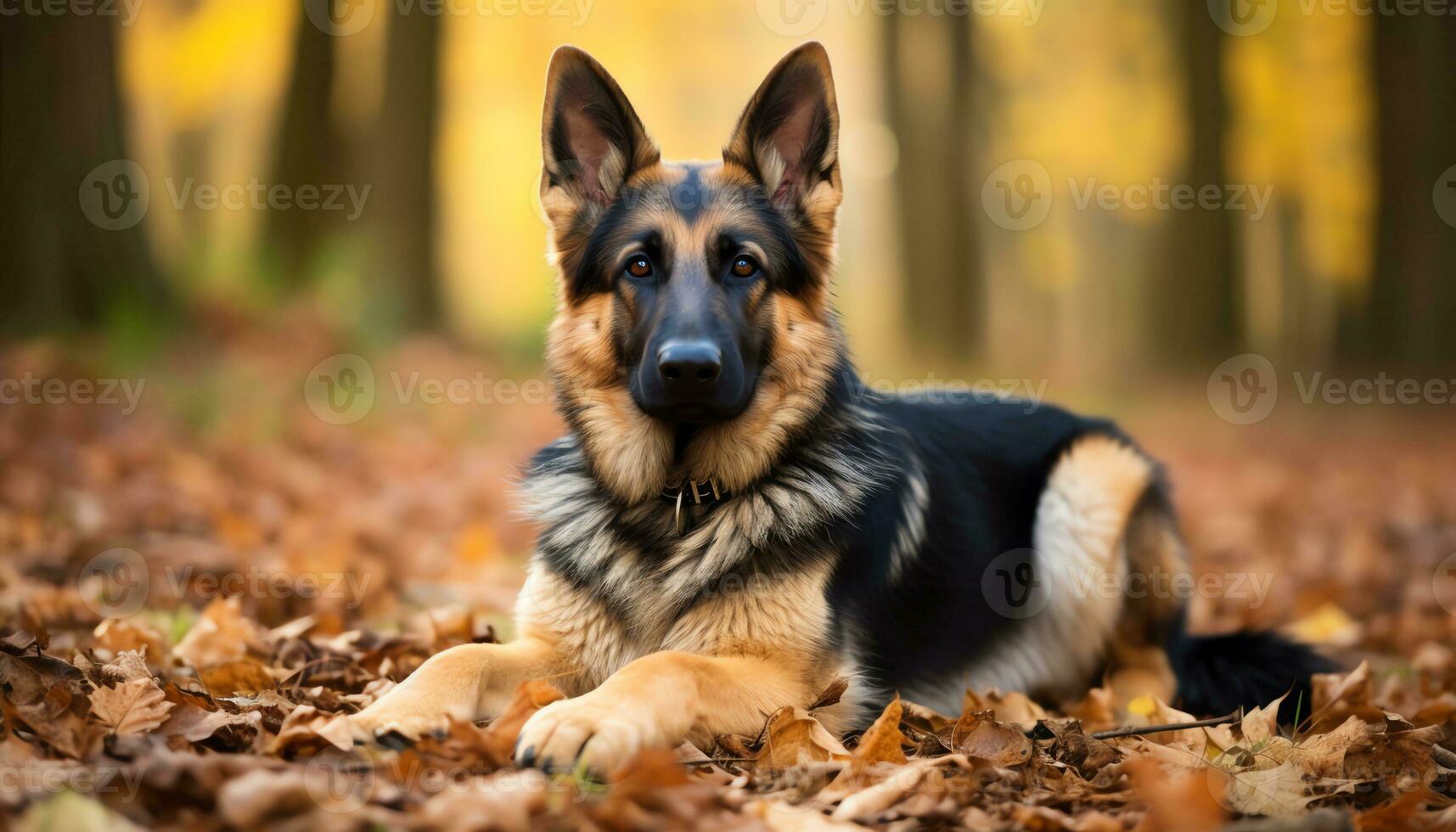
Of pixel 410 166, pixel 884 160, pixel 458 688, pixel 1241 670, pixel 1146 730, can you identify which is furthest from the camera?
pixel 884 160

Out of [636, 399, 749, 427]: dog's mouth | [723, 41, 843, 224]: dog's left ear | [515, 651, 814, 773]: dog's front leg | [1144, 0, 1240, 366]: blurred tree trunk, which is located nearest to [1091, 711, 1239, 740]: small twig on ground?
[515, 651, 814, 773]: dog's front leg

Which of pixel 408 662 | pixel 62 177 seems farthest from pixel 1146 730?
pixel 62 177

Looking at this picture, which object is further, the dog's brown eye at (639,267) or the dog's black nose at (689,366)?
the dog's brown eye at (639,267)

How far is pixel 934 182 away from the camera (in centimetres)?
1508

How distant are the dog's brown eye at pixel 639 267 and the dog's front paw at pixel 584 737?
1595 millimetres

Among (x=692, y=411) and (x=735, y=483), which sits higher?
(x=692, y=411)

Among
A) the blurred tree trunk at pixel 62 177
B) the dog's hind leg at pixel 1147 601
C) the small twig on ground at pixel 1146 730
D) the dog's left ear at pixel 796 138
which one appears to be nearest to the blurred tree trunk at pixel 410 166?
the blurred tree trunk at pixel 62 177

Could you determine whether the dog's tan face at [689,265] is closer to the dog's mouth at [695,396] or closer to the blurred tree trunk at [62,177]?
the dog's mouth at [695,396]

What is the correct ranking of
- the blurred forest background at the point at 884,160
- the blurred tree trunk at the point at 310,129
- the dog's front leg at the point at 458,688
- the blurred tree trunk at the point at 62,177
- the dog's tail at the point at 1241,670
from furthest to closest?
1. the blurred tree trunk at the point at 310,129
2. the blurred forest background at the point at 884,160
3. the blurred tree trunk at the point at 62,177
4. the dog's tail at the point at 1241,670
5. the dog's front leg at the point at 458,688

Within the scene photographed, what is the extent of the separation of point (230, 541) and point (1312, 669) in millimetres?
5607

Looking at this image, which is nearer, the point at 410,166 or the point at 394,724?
the point at 394,724

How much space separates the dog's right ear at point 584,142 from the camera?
3902mm

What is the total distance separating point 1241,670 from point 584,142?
3385 mm

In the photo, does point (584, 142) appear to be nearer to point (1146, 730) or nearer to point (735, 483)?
point (735, 483)
